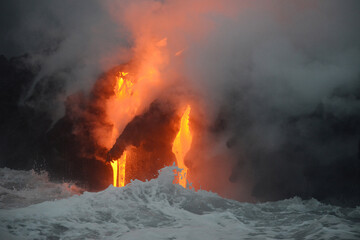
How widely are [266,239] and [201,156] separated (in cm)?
1150

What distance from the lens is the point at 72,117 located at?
2656 cm

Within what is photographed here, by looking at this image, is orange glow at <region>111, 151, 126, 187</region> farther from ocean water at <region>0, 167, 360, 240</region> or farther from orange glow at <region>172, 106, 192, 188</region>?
ocean water at <region>0, 167, 360, 240</region>

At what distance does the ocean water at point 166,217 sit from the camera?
11.4 meters

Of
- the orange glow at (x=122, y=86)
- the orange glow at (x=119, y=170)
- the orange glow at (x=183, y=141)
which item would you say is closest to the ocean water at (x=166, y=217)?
the orange glow at (x=183, y=141)

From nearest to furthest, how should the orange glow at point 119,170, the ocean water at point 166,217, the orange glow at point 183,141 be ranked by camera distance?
the ocean water at point 166,217 < the orange glow at point 183,141 < the orange glow at point 119,170

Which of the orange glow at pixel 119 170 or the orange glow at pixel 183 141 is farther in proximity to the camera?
the orange glow at pixel 119 170

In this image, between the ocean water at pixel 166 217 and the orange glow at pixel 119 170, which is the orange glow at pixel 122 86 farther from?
the ocean water at pixel 166 217

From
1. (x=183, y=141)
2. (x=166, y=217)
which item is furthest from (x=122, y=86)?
(x=166, y=217)

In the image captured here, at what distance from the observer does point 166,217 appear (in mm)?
14008

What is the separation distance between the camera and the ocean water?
11.4 meters

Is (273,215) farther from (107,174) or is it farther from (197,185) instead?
(107,174)

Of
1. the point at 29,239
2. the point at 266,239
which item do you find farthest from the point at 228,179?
the point at 29,239

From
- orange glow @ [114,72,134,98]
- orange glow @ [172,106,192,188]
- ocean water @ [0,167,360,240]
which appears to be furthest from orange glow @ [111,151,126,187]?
ocean water @ [0,167,360,240]

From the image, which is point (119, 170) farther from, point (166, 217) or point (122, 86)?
point (166, 217)
